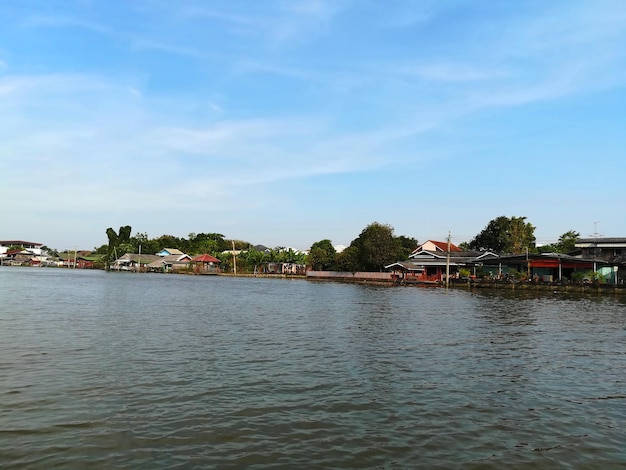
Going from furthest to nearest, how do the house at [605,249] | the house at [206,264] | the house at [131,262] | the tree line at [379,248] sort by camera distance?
the house at [131,262] < the house at [206,264] < the tree line at [379,248] < the house at [605,249]

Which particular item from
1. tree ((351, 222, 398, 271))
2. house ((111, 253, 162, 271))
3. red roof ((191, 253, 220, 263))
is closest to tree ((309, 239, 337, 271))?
tree ((351, 222, 398, 271))

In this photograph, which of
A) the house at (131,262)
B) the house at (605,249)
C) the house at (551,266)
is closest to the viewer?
the house at (551,266)

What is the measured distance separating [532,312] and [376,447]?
→ 1031 inches

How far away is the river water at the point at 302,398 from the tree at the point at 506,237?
207 feet

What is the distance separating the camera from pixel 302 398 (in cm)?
925

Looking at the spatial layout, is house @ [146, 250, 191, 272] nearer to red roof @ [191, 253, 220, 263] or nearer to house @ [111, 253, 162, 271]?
house @ [111, 253, 162, 271]

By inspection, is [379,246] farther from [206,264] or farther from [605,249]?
[206,264]

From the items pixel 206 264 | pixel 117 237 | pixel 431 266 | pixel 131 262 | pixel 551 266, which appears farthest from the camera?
pixel 117 237

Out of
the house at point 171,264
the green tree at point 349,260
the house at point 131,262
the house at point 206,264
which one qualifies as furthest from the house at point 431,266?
the house at point 131,262

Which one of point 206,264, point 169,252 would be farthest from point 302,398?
point 169,252

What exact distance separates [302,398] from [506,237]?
260 feet

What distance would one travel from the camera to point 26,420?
7590 millimetres

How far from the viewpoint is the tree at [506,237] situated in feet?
255

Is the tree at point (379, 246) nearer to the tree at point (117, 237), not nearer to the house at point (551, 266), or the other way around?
the house at point (551, 266)
